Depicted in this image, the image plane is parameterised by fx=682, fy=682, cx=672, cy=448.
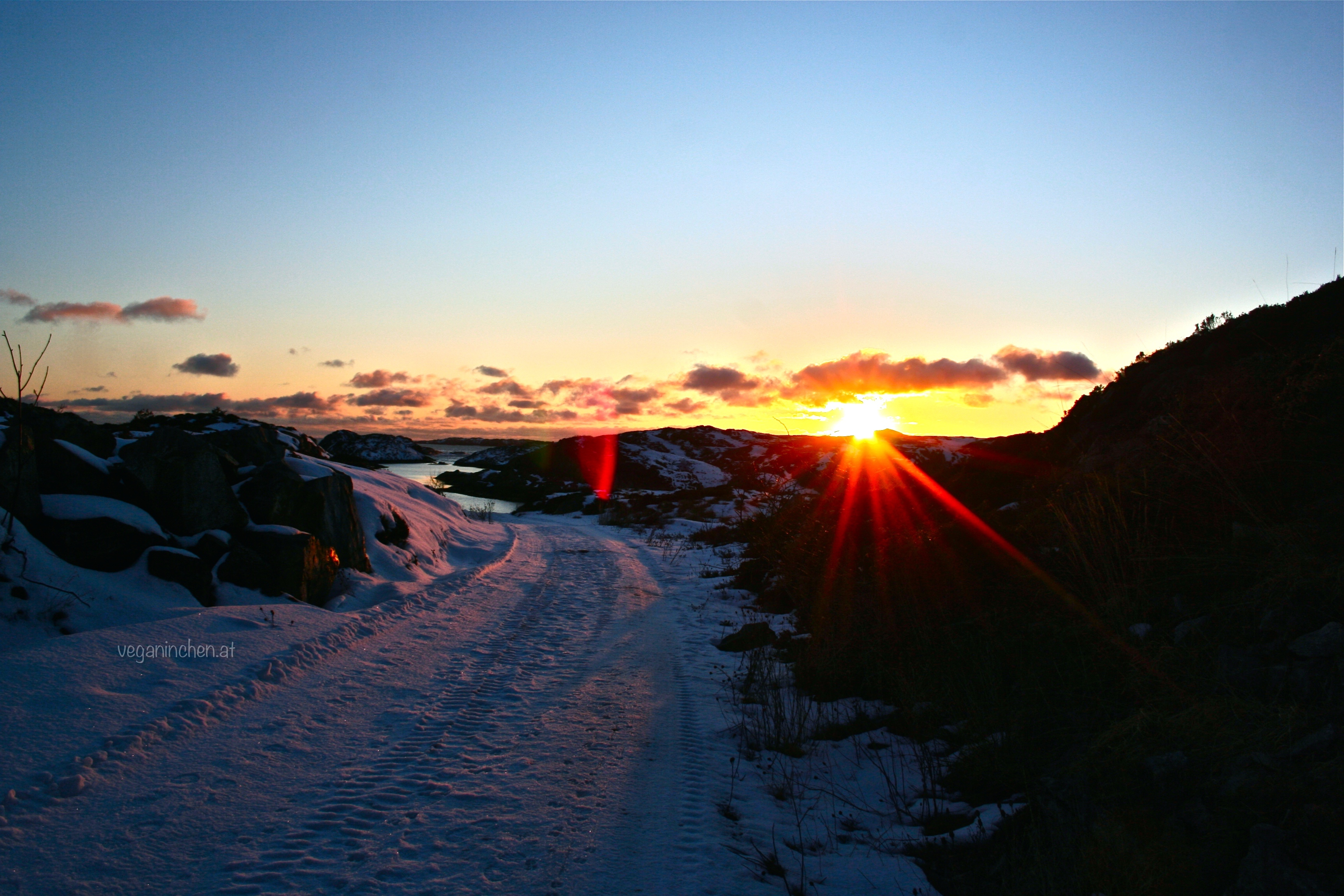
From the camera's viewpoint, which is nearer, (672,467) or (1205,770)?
(1205,770)

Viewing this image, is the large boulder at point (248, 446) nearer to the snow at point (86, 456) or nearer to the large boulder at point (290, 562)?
the large boulder at point (290, 562)

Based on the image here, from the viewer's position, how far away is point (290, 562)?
9352mm

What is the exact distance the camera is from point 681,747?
547 cm

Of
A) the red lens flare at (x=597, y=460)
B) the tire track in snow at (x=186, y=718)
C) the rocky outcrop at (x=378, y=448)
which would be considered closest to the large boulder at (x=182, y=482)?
the tire track in snow at (x=186, y=718)

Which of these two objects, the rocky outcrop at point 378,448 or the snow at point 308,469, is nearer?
the snow at point 308,469

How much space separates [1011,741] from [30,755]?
260 inches

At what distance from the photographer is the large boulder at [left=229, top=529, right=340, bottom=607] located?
30.1 feet

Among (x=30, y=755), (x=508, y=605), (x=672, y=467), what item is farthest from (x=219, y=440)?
(x=672, y=467)

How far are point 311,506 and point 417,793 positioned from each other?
24.7 feet

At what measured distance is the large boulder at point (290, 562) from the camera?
9.19 metres

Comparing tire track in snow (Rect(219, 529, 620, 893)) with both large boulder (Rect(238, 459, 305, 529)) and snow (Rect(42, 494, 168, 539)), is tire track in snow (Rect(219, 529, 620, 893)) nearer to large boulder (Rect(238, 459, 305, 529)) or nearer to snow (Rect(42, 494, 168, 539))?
snow (Rect(42, 494, 168, 539))

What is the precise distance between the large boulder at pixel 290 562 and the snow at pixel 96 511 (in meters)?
0.97

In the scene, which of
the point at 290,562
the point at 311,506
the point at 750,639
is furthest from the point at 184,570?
the point at 750,639

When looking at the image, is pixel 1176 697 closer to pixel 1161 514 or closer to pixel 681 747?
pixel 1161 514
